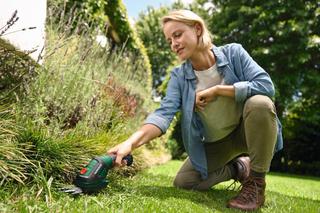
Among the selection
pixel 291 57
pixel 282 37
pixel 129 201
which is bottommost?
pixel 291 57

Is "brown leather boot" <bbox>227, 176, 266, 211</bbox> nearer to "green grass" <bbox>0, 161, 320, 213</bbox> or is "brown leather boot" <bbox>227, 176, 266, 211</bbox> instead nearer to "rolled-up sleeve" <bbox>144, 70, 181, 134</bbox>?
"green grass" <bbox>0, 161, 320, 213</bbox>

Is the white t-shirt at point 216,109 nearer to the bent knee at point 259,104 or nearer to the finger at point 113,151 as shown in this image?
the bent knee at point 259,104

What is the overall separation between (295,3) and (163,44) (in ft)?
55.7

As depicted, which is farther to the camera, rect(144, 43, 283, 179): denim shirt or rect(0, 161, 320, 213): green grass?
rect(144, 43, 283, 179): denim shirt

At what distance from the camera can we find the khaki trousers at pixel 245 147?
8.73 ft

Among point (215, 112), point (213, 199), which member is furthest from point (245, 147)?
point (213, 199)

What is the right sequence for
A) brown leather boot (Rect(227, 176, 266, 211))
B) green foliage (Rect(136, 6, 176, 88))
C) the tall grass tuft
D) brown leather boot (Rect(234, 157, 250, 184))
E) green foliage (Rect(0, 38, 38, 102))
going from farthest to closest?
green foliage (Rect(136, 6, 176, 88)) < brown leather boot (Rect(234, 157, 250, 184)) < green foliage (Rect(0, 38, 38, 102)) < brown leather boot (Rect(227, 176, 266, 211)) < the tall grass tuft

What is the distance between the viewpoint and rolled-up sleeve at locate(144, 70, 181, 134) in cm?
265

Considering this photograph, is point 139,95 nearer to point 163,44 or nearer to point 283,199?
point 283,199

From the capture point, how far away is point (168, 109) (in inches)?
111

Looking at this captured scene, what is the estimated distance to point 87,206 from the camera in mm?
2059

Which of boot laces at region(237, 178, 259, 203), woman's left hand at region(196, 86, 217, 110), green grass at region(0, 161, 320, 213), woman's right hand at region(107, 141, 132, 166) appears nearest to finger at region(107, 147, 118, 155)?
woman's right hand at region(107, 141, 132, 166)

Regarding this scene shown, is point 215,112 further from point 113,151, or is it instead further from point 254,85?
point 113,151

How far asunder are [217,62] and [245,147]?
72 centimetres
